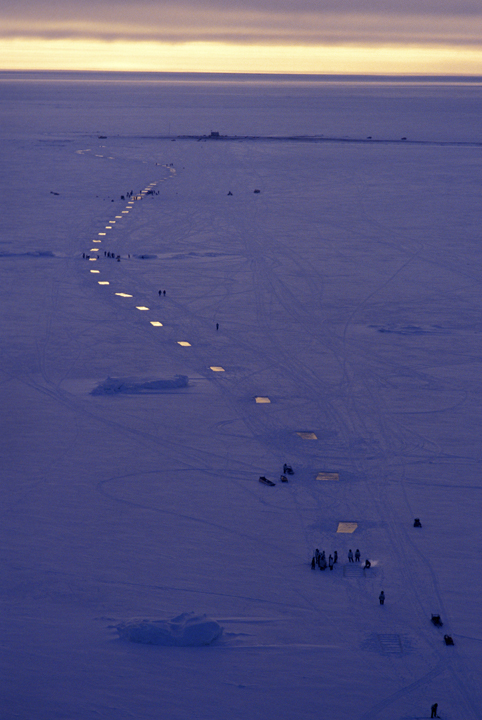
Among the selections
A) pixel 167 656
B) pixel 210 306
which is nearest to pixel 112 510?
pixel 167 656

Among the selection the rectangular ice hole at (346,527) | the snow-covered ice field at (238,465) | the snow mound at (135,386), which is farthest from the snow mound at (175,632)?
the snow mound at (135,386)

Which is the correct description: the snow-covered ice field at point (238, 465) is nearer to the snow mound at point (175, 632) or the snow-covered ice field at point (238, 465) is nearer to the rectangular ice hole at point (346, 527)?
the snow mound at point (175, 632)

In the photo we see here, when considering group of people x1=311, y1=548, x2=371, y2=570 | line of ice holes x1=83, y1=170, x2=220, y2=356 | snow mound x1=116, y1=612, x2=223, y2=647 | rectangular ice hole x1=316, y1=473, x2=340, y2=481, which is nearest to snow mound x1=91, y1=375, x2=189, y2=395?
line of ice holes x1=83, y1=170, x2=220, y2=356

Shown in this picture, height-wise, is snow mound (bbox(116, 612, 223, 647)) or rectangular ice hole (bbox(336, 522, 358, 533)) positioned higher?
rectangular ice hole (bbox(336, 522, 358, 533))

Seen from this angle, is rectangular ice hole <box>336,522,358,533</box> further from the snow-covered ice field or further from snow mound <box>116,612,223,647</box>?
snow mound <box>116,612,223,647</box>

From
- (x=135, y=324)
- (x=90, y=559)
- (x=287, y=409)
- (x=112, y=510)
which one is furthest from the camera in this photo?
(x=135, y=324)

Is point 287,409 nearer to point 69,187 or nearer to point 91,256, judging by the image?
point 91,256

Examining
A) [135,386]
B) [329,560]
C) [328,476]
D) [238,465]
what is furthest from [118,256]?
[329,560]

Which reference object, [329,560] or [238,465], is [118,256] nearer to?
[238,465]
